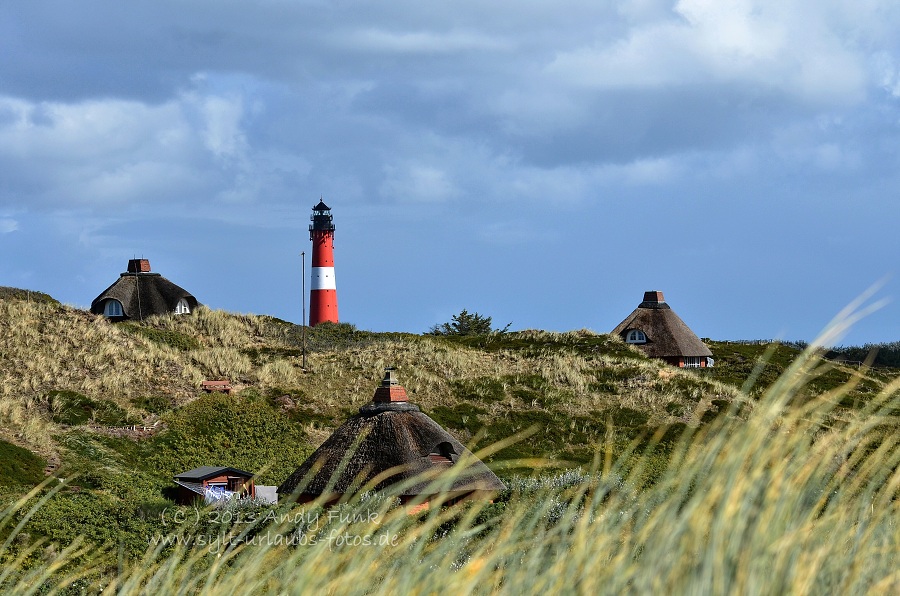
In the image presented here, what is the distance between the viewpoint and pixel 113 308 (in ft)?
171

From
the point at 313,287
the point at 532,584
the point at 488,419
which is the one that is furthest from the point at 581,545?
the point at 313,287

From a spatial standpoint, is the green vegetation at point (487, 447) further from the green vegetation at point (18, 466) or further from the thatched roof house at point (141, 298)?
the thatched roof house at point (141, 298)

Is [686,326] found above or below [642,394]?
above

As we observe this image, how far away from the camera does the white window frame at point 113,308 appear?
5181 centimetres

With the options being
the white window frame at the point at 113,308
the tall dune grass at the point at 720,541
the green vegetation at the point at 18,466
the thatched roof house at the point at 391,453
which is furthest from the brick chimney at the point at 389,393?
the white window frame at the point at 113,308

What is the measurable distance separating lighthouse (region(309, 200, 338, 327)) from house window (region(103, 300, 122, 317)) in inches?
463

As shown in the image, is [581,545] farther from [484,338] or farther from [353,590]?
[484,338]

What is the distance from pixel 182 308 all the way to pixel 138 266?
3948mm

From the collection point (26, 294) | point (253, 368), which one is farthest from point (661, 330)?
point (26, 294)

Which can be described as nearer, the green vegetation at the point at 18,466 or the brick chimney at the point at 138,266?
the green vegetation at the point at 18,466

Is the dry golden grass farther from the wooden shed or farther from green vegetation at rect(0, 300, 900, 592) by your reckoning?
the wooden shed

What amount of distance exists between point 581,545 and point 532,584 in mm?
325

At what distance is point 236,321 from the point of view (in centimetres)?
4803

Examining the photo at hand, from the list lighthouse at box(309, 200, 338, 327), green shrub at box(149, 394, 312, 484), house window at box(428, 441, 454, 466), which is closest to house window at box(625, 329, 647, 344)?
lighthouse at box(309, 200, 338, 327)
